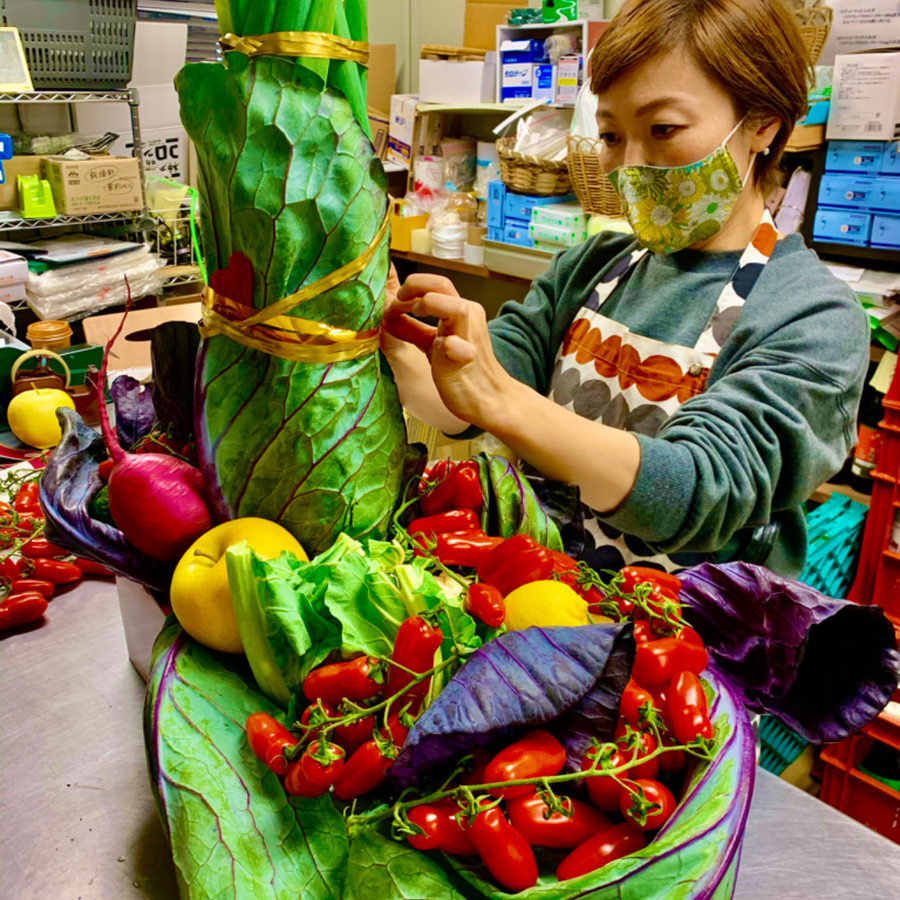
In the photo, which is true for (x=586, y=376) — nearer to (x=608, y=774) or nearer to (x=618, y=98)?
(x=618, y=98)

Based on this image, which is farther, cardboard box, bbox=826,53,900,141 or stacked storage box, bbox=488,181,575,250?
stacked storage box, bbox=488,181,575,250

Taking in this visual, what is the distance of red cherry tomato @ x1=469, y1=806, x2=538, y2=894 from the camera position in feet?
1.66

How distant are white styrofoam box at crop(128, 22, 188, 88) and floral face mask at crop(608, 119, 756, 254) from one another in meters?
3.07

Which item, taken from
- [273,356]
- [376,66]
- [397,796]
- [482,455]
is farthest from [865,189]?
[376,66]

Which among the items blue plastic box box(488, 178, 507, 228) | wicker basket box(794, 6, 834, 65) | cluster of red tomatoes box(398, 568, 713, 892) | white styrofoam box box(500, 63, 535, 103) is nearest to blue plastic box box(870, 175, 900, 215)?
wicker basket box(794, 6, 834, 65)

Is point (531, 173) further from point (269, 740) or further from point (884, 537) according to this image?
point (269, 740)

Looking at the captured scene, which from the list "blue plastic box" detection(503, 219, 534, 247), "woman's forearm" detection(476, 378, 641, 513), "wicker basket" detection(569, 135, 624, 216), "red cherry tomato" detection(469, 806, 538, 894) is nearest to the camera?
"red cherry tomato" detection(469, 806, 538, 894)

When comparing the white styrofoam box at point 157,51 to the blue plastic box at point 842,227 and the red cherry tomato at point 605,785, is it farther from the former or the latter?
the red cherry tomato at point 605,785

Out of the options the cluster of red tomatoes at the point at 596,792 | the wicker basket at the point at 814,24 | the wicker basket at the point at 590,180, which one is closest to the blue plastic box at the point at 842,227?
the wicker basket at the point at 814,24

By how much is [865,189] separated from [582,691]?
1.93 meters

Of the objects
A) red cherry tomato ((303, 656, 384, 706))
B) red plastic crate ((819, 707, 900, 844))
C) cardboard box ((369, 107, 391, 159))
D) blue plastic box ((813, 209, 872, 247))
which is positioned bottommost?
red plastic crate ((819, 707, 900, 844))

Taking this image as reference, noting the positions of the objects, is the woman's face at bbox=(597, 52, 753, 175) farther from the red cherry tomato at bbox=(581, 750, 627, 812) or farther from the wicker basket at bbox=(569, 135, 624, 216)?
the wicker basket at bbox=(569, 135, 624, 216)

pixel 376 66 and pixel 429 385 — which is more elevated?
pixel 376 66

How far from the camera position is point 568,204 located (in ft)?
9.24
